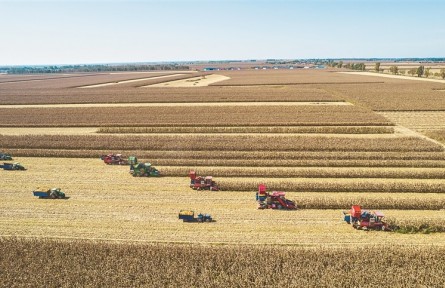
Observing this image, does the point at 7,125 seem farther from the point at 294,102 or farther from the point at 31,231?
the point at 294,102

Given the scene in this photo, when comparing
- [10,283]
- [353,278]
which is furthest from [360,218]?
[10,283]

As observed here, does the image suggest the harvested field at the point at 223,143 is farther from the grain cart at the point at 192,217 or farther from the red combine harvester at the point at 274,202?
the grain cart at the point at 192,217

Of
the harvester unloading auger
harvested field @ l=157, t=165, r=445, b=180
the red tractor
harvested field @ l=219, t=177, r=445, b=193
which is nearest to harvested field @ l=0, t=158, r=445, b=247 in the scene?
harvested field @ l=219, t=177, r=445, b=193

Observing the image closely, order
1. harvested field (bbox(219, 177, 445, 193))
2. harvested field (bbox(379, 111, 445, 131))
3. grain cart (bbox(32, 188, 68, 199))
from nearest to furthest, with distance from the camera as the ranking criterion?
grain cart (bbox(32, 188, 68, 199)) → harvested field (bbox(219, 177, 445, 193)) → harvested field (bbox(379, 111, 445, 131))

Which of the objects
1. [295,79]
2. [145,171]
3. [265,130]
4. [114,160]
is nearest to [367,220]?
[145,171]

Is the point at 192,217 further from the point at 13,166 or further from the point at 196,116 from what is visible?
the point at 196,116

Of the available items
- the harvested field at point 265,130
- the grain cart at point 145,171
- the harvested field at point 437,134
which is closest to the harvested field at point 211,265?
the grain cart at point 145,171

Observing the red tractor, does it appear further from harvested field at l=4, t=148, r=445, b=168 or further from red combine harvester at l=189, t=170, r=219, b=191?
red combine harvester at l=189, t=170, r=219, b=191
